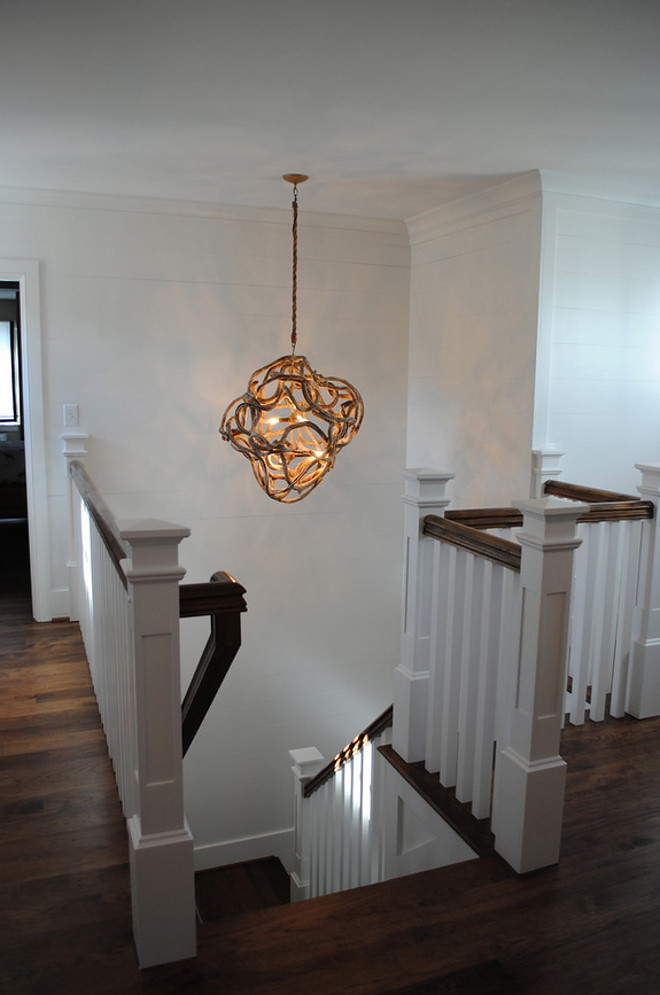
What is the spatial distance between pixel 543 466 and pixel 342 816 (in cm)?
214

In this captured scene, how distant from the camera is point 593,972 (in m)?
1.98

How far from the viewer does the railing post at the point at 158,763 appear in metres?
1.91

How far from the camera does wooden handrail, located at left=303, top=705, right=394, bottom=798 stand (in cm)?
325

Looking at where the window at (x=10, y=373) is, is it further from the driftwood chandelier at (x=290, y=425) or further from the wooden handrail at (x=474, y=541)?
the wooden handrail at (x=474, y=541)

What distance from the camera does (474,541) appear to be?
8.49ft

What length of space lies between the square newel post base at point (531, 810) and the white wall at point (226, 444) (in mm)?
3249

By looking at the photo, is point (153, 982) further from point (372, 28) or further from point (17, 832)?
point (372, 28)

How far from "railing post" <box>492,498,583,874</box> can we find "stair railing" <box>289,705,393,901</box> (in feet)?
2.92

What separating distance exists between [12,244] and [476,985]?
4479 millimetres

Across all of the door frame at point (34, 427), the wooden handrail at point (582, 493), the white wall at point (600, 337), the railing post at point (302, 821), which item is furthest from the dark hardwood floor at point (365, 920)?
the white wall at point (600, 337)

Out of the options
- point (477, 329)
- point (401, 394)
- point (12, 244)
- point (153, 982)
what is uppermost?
point (12, 244)

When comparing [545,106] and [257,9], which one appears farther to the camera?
[545,106]

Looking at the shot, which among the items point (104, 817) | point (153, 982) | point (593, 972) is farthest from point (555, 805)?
point (104, 817)

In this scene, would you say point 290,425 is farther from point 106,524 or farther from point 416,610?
point 106,524
